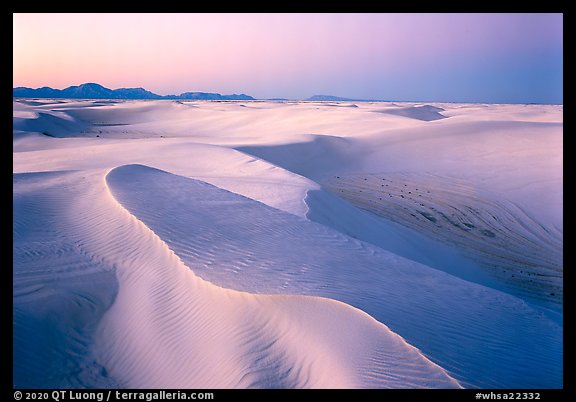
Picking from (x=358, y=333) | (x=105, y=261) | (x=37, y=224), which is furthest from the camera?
(x=37, y=224)

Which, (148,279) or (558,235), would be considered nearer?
(148,279)

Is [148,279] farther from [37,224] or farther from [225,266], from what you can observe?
[37,224]

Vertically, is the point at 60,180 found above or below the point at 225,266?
above

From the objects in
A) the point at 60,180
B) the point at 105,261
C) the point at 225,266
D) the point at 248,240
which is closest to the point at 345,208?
the point at 248,240

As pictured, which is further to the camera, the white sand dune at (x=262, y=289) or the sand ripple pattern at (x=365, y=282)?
the sand ripple pattern at (x=365, y=282)

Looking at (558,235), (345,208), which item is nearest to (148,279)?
(345,208)

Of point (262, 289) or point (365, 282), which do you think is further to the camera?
point (365, 282)

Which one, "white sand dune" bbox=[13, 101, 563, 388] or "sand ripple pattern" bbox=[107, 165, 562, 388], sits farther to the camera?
"sand ripple pattern" bbox=[107, 165, 562, 388]

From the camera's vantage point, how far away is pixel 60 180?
966cm

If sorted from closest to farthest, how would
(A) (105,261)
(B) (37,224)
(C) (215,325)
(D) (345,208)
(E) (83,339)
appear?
1. (C) (215,325)
2. (E) (83,339)
3. (A) (105,261)
4. (B) (37,224)
5. (D) (345,208)

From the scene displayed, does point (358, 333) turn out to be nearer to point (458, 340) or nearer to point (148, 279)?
point (458, 340)

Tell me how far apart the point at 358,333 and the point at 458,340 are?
42.4 inches
